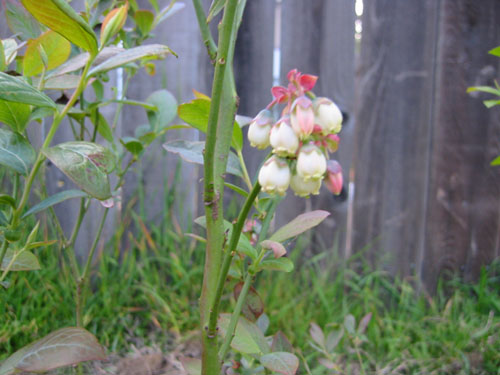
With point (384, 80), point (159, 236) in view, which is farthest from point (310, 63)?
point (159, 236)

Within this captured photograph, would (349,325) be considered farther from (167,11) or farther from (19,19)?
(19,19)

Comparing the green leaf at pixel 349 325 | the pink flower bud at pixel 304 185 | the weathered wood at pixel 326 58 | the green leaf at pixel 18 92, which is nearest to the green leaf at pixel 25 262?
the green leaf at pixel 18 92

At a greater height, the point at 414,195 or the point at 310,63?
the point at 310,63

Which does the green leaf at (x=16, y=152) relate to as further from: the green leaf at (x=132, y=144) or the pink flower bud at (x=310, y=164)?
the pink flower bud at (x=310, y=164)

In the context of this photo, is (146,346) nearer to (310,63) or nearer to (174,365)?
(174,365)

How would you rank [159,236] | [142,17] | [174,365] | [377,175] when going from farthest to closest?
[377,175], [159,236], [174,365], [142,17]

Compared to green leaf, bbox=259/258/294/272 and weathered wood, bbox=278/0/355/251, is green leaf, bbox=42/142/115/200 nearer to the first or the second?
green leaf, bbox=259/258/294/272
